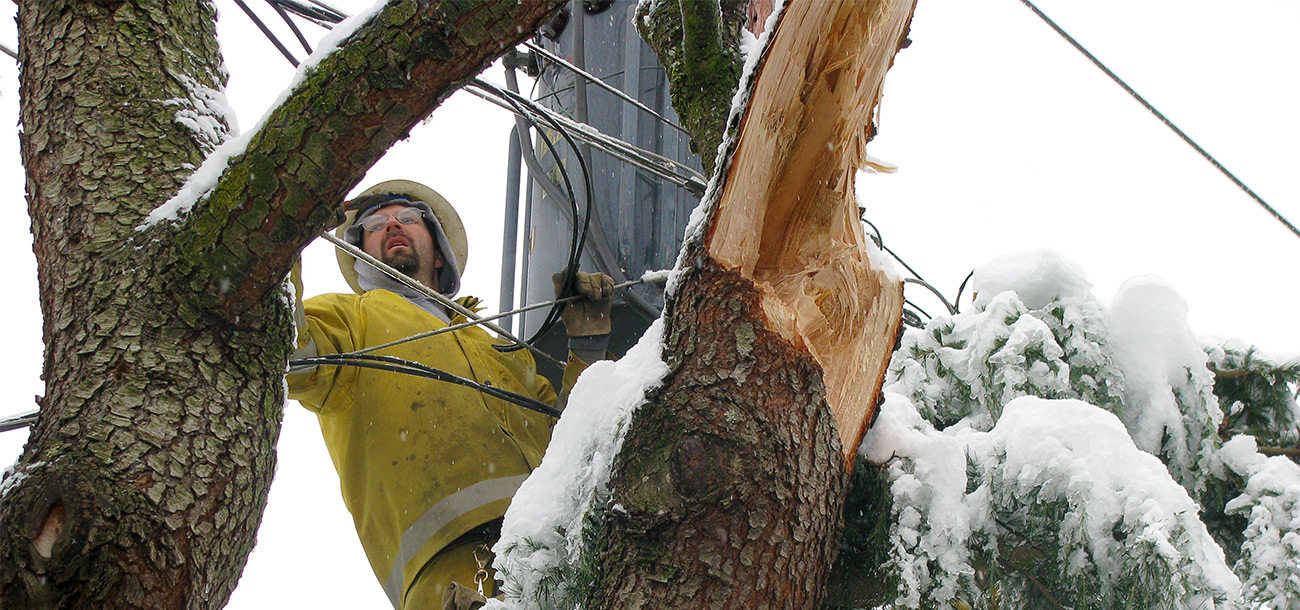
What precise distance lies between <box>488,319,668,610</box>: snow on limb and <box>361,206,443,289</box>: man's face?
307 cm

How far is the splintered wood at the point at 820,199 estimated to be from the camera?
2.10 metres

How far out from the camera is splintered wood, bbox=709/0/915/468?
2104 mm

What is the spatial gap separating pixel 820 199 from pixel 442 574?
83.9 inches

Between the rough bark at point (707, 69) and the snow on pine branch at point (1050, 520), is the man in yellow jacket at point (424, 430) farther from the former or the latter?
the snow on pine branch at point (1050, 520)

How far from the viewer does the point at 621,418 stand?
6.32 feet

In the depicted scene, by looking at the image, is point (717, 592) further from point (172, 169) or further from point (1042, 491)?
point (172, 169)

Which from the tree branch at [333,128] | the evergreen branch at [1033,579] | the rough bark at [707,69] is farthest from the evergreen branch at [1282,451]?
the tree branch at [333,128]

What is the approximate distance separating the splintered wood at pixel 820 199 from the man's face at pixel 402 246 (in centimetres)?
302

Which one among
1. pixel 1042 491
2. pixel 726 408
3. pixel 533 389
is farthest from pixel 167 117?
pixel 533 389

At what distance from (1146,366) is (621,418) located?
1.59 meters

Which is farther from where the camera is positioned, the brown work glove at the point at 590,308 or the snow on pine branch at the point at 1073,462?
the brown work glove at the point at 590,308

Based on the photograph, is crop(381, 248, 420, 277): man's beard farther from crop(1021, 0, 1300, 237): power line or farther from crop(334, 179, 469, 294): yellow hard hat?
crop(1021, 0, 1300, 237): power line

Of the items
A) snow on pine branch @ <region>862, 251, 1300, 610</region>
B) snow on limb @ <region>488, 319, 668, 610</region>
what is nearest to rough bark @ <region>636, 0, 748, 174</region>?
snow on pine branch @ <region>862, 251, 1300, 610</region>

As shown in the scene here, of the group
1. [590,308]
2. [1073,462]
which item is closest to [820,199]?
[1073,462]
